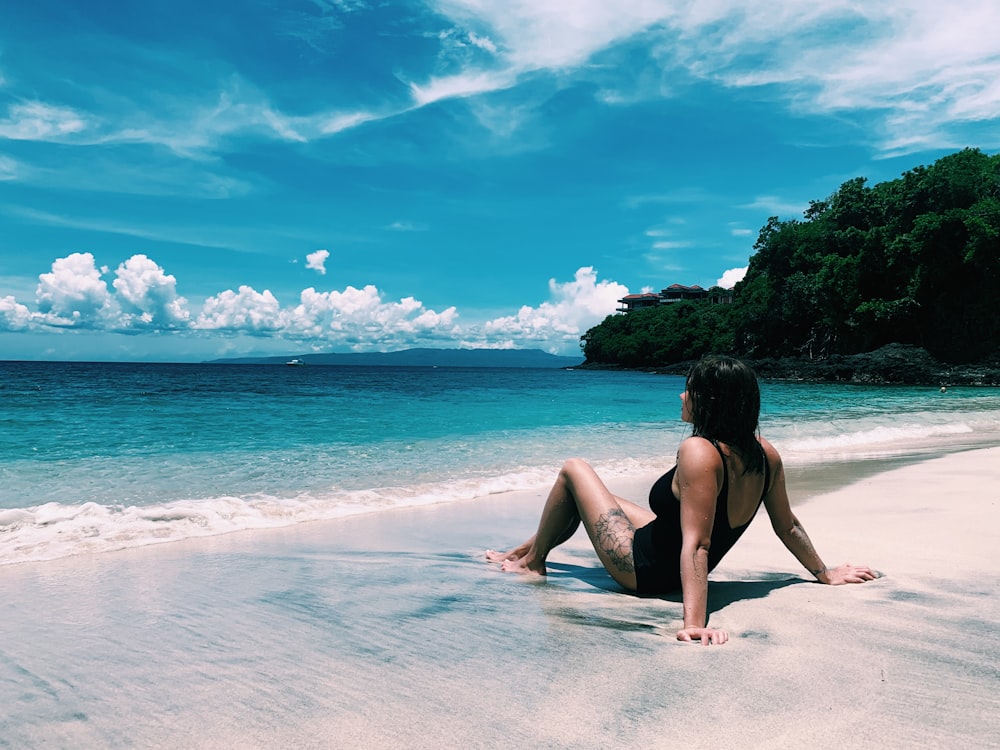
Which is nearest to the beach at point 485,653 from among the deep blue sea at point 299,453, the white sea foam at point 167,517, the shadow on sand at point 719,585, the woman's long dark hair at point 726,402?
the shadow on sand at point 719,585

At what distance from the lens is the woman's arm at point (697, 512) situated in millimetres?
3043

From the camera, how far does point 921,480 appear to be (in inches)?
328

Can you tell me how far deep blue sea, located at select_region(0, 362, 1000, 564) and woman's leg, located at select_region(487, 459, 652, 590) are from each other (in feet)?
11.3

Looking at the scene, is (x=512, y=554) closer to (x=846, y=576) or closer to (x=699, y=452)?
(x=699, y=452)

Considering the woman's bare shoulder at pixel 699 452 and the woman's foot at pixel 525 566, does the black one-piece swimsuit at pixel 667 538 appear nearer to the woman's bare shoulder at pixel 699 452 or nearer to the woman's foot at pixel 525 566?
the woman's bare shoulder at pixel 699 452

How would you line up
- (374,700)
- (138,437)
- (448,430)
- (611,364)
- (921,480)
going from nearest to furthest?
(374,700) < (921,480) < (138,437) < (448,430) < (611,364)

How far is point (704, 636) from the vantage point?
293 centimetres

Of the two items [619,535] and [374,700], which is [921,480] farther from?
[374,700]

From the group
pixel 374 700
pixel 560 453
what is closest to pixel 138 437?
pixel 560 453

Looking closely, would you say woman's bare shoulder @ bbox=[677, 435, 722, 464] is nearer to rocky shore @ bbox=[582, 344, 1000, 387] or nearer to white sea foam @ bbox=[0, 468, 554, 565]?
white sea foam @ bbox=[0, 468, 554, 565]

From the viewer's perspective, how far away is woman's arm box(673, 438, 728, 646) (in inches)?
120

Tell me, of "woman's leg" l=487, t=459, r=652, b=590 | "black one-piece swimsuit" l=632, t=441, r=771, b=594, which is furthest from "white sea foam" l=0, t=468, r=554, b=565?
"black one-piece swimsuit" l=632, t=441, r=771, b=594

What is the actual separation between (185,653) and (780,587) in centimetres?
319

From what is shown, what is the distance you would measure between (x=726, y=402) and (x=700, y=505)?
1.67 ft
